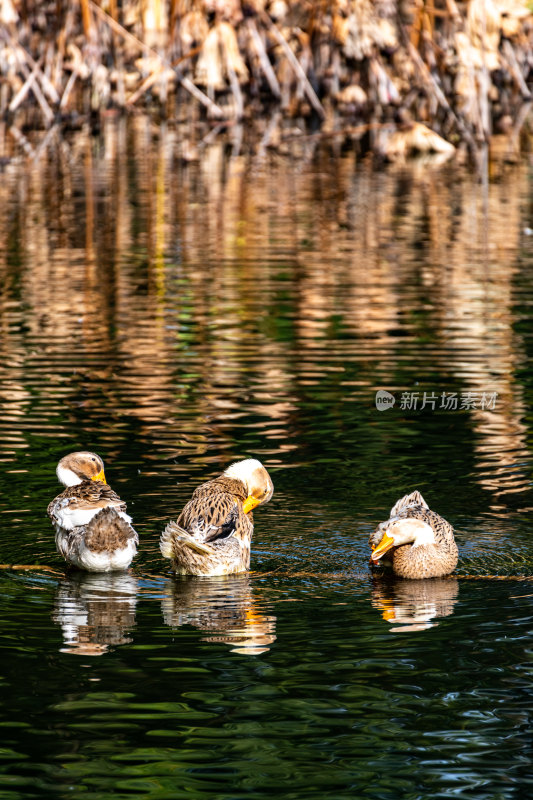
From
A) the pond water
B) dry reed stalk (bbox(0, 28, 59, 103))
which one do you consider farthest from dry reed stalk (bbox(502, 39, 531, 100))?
the pond water

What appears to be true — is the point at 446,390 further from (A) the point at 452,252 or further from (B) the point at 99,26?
(B) the point at 99,26

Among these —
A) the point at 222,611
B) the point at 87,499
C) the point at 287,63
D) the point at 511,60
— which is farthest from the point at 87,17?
the point at 222,611

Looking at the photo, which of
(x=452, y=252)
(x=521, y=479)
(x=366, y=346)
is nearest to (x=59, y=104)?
(x=452, y=252)

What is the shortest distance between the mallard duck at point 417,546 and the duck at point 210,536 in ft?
→ 2.23

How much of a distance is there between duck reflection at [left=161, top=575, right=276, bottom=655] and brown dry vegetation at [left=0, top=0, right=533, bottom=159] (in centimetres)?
1870

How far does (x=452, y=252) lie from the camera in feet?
60.5

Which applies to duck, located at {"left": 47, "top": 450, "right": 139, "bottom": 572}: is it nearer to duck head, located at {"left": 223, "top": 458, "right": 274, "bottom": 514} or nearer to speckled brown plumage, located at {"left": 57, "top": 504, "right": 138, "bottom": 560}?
speckled brown plumage, located at {"left": 57, "top": 504, "right": 138, "bottom": 560}

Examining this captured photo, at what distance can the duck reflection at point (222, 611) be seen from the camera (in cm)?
668

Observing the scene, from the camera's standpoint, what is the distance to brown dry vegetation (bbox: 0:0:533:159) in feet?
95.1

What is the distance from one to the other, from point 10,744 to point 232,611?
1.68 meters

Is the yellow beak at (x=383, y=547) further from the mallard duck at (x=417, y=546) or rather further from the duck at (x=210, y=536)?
the duck at (x=210, y=536)

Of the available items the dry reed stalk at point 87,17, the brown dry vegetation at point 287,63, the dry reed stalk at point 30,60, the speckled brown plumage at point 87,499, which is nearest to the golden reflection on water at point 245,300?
the speckled brown plumage at point 87,499

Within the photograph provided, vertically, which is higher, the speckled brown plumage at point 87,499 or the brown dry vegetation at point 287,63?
the brown dry vegetation at point 287,63

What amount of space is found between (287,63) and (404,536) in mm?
28297
